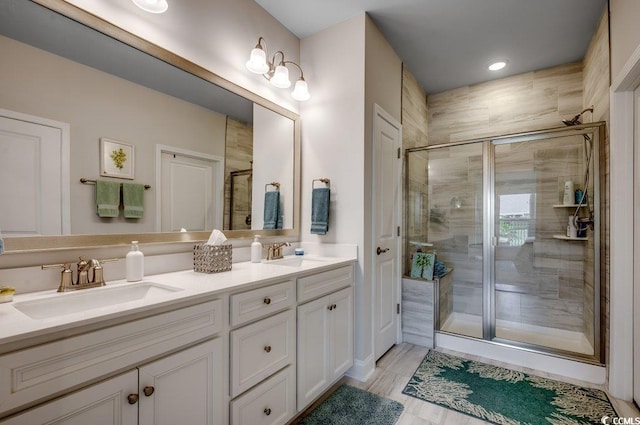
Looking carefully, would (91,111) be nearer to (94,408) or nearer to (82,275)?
(82,275)

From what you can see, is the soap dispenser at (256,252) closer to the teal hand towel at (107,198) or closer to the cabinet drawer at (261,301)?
the cabinet drawer at (261,301)

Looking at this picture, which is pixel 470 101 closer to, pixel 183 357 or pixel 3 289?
pixel 183 357

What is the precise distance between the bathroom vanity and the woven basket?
0.06 m

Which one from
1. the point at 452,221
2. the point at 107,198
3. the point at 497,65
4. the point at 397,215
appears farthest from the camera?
the point at 452,221

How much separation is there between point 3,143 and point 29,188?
0.59 ft

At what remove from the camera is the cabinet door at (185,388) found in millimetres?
1008

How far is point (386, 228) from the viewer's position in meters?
2.61

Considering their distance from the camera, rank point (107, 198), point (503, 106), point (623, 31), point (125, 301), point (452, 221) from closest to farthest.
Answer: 1. point (125, 301)
2. point (107, 198)
3. point (623, 31)
4. point (452, 221)
5. point (503, 106)

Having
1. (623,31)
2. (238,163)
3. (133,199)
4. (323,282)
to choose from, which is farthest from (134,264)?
(623,31)

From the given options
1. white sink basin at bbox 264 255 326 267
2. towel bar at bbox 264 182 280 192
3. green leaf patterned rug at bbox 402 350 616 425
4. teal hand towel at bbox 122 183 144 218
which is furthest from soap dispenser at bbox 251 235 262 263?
green leaf patterned rug at bbox 402 350 616 425

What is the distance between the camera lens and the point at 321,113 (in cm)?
244

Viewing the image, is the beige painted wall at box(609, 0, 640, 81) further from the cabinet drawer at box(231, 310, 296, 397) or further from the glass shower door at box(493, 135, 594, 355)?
the cabinet drawer at box(231, 310, 296, 397)

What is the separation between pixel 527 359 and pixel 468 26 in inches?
109

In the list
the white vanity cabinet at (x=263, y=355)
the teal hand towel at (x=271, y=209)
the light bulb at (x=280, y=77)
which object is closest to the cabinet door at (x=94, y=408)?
the white vanity cabinet at (x=263, y=355)
